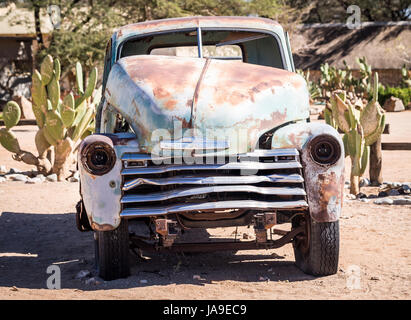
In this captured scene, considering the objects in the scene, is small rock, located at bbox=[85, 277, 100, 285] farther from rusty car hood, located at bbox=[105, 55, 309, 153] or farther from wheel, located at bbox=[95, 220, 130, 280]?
rusty car hood, located at bbox=[105, 55, 309, 153]

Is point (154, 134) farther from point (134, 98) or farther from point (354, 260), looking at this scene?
point (354, 260)

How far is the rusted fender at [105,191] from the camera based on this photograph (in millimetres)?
4270

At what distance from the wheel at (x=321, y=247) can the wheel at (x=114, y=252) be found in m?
1.24

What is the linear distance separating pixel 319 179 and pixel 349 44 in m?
36.0

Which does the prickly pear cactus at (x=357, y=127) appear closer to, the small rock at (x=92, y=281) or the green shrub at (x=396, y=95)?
the small rock at (x=92, y=281)

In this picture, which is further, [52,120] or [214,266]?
[52,120]

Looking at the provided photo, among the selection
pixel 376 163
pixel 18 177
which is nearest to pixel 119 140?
pixel 376 163

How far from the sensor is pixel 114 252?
4.42m

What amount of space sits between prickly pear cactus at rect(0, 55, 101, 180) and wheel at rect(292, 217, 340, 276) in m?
5.16

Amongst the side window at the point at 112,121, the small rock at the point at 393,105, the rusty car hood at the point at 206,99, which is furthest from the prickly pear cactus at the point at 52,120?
the small rock at the point at 393,105

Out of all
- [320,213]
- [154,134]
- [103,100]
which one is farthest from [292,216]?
[103,100]

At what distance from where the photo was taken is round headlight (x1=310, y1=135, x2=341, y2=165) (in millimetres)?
4324

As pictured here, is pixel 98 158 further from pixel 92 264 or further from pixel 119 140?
pixel 92 264

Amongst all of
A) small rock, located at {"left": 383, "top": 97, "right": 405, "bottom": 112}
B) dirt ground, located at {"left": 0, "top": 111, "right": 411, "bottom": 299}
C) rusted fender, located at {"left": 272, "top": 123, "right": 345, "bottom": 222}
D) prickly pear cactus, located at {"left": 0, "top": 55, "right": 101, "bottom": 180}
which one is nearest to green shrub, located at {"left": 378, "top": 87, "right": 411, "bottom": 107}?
small rock, located at {"left": 383, "top": 97, "right": 405, "bottom": 112}
